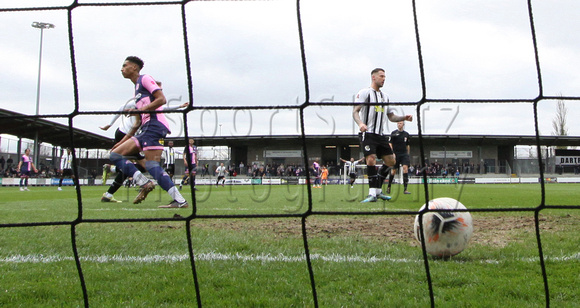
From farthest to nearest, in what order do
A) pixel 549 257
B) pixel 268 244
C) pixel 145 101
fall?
pixel 145 101 → pixel 268 244 → pixel 549 257

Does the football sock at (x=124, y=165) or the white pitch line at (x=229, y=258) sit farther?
the football sock at (x=124, y=165)

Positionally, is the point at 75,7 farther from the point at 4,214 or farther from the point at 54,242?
the point at 4,214

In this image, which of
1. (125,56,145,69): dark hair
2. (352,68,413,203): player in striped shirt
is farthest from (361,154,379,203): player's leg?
(125,56,145,69): dark hair

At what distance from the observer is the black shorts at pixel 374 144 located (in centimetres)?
612

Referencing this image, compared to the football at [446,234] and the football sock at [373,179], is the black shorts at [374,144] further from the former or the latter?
the football at [446,234]

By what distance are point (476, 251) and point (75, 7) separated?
104 inches

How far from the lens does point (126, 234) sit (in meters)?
3.33

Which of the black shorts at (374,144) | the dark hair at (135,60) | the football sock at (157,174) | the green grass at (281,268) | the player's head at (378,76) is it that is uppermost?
the dark hair at (135,60)

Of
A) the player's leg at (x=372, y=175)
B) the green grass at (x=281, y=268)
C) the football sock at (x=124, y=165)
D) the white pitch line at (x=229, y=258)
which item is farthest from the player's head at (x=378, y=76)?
the white pitch line at (x=229, y=258)

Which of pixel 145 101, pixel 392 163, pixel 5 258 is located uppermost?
pixel 145 101

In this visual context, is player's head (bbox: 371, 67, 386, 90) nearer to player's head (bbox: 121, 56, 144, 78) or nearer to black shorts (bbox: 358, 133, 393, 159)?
black shorts (bbox: 358, 133, 393, 159)

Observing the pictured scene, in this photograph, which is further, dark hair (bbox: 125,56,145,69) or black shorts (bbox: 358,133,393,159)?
black shorts (bbox: 358,133,393,159)

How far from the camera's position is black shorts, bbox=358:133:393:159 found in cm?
612

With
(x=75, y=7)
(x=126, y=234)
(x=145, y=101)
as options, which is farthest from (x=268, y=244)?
(x=145, y=101)
